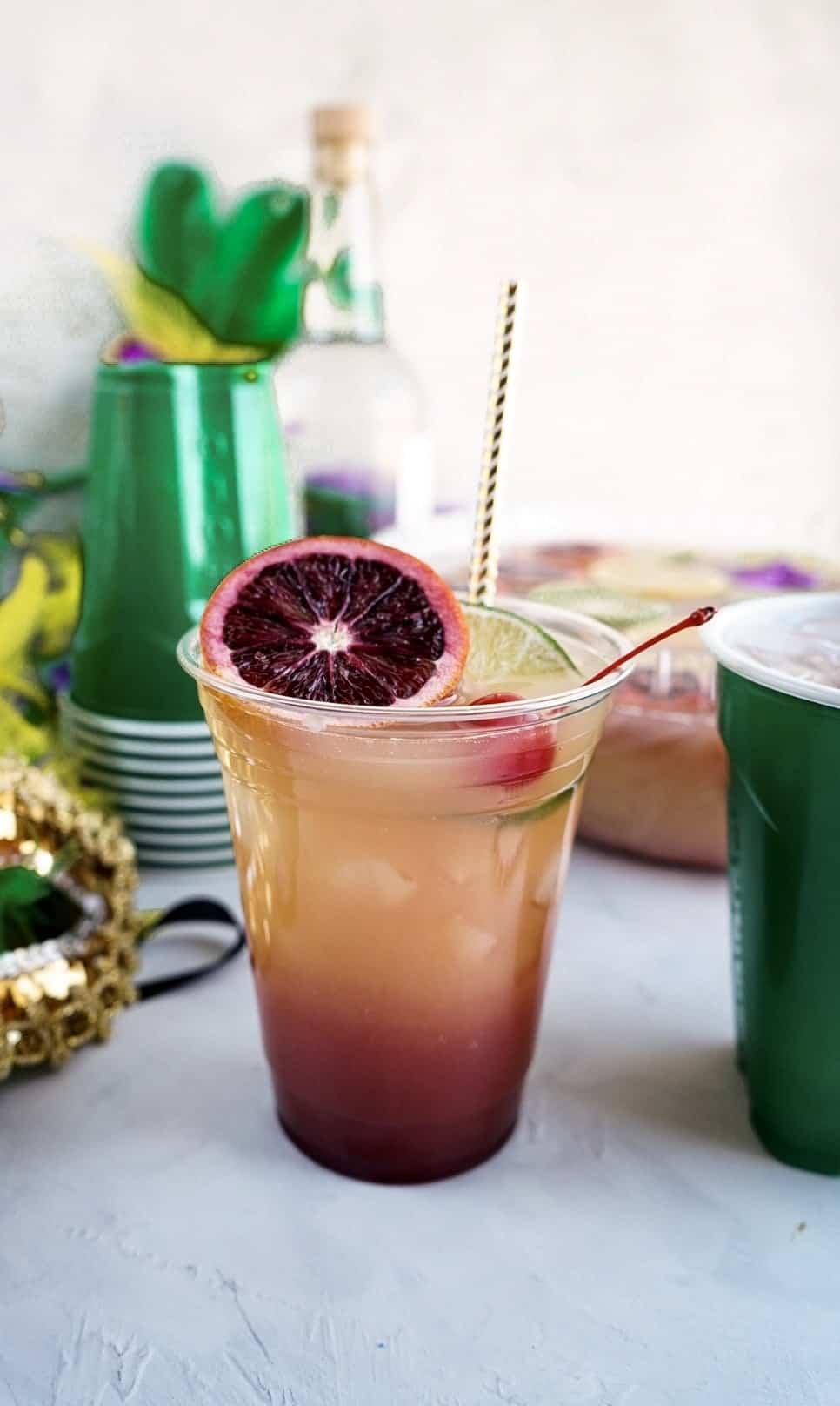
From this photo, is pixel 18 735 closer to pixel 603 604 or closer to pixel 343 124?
pixel 603 604

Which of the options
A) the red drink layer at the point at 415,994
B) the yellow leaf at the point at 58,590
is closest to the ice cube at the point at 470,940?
the red drink layer at the point at 415,994

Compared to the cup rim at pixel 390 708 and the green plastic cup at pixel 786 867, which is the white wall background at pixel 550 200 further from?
the green plastic cup at pixel 786 867

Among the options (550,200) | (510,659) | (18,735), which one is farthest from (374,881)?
(550,200)

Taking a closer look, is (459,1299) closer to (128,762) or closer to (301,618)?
(301,618)

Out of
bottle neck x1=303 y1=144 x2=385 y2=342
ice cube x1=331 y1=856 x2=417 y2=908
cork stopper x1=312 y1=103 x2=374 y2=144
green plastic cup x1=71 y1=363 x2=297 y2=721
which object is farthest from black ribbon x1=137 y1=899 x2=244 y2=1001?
cork stopper x1=312 y1=103 x2=374 y2=144

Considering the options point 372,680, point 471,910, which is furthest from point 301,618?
point 471,910

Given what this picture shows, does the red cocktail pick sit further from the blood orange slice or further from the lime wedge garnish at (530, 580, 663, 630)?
the lime wedge garnish at (530, 580, 663, 630)

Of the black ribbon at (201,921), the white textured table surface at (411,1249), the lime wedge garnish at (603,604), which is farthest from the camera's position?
the lime wedge garnish at (603,604)
